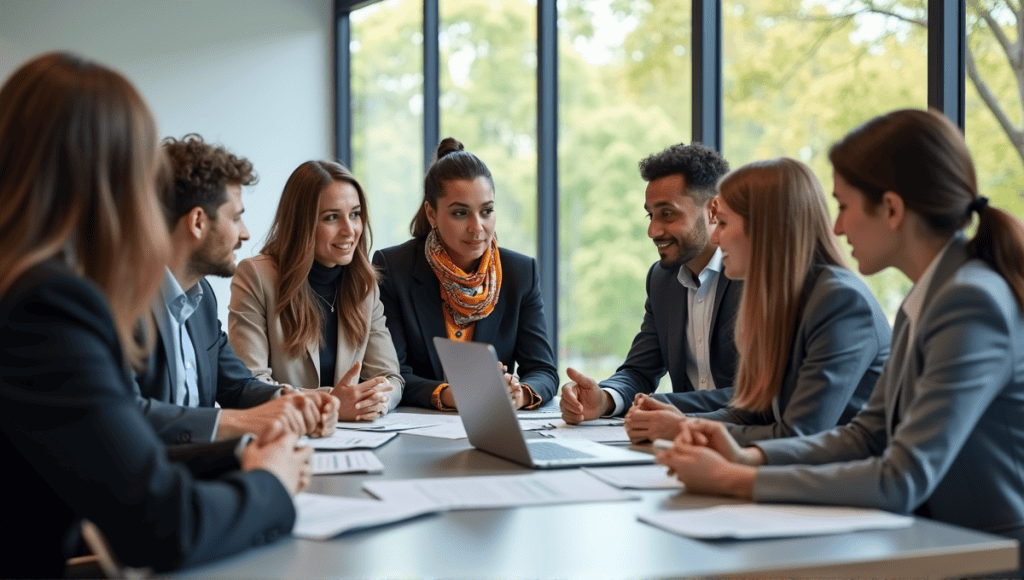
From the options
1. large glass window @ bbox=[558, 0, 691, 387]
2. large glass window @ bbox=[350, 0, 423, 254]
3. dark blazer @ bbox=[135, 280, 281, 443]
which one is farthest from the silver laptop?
large glass window @ bbox=[350, 0, 423, 254]

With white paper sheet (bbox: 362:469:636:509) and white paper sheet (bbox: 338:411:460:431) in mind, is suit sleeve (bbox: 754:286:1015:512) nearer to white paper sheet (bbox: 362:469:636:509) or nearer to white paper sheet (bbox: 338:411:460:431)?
white paper sheet (bbox: 362:469:636:509)

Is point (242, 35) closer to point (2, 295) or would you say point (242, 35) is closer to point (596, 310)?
point (596, 310)

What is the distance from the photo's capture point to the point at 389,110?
630cm

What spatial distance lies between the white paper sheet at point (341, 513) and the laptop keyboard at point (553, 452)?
0.45 metres

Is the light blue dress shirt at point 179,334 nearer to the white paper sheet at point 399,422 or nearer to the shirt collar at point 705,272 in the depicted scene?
the white paper sheet at point 399,422

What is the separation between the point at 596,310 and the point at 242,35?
3.12 metres

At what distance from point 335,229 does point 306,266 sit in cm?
17

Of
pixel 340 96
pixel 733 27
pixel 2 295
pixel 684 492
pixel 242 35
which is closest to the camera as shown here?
pixel 2 295

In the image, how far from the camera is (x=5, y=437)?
115 centimetres

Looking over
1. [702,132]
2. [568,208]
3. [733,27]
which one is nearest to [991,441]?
[702,132]

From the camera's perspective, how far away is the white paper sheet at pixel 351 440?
2.10 m

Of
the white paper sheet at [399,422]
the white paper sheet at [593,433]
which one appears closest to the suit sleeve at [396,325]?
the white paper sheet at [399,422]

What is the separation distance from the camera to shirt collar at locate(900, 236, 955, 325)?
1671 millimetres

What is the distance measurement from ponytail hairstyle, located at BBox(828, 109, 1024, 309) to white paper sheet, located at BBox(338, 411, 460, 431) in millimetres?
1365
